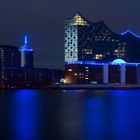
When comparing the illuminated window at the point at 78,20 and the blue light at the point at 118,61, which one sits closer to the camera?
the illuminated window at the point at 78,20

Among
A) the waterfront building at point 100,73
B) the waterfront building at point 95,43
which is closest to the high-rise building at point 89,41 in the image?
the waterfront building at point 95,43

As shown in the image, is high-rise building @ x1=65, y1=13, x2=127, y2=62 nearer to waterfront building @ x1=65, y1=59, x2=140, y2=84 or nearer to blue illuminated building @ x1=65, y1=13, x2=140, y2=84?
blue illuminated building @ x1=65, y1=13, x2=140, y2=84

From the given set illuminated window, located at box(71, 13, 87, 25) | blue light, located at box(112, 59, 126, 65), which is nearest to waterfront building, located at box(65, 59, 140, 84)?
blue light, located at box(112, 59, 126, 65)

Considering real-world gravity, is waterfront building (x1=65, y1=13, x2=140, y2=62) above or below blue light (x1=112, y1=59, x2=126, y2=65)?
above

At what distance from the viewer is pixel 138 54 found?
176000 millimetres

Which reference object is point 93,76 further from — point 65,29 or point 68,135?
point 68,135

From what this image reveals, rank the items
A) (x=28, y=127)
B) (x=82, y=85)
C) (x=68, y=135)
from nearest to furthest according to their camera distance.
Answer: (x=68, y=135) → (x=28, y=127) → (x=82, y=85)

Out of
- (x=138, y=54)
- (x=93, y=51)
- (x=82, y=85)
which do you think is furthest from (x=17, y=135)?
(x=138, y=54)

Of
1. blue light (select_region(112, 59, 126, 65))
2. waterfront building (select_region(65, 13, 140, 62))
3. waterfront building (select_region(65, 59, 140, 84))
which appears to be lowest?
waterfront building (select_region(65, 59, 140, 84))

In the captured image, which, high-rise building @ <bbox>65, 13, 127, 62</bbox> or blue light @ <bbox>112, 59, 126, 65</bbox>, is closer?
high-rise building @ <bbox>65, 13, 127, 62</bbox>

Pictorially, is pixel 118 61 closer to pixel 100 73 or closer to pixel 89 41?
pixel 100 73

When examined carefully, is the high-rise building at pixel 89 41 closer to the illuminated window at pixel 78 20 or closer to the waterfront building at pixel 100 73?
the illuminated window at pixel 78 20

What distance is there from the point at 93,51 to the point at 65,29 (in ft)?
35.3

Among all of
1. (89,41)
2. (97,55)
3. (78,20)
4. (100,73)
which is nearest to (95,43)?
(89,41)
